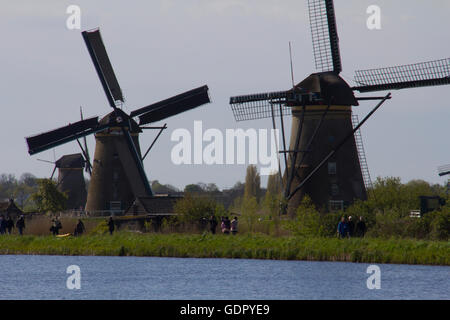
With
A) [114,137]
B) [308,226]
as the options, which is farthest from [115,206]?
[308,226]

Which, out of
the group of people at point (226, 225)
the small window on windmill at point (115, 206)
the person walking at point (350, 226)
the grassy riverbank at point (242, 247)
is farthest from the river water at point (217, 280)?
the small window on windmill at point (115, 206)

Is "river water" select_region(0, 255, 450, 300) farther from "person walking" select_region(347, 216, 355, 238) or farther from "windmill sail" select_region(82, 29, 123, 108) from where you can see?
"windmill sail" select_region(82, 29, 123, 108)

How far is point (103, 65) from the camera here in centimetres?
5997

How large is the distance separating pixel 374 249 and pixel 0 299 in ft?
48.7

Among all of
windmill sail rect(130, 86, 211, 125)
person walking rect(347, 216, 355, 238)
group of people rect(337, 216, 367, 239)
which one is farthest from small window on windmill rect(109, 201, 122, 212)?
person walking rect(347, 216, 355, 238)

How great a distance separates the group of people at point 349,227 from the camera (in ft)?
133

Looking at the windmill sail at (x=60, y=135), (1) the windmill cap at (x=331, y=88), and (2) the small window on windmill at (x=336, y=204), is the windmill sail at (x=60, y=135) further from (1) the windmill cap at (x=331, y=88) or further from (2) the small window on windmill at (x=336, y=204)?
(2) the small window on windmill at (x=336, y=204)

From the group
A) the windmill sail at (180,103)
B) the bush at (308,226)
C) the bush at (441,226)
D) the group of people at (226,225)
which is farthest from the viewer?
the windmill sail at (180,103)

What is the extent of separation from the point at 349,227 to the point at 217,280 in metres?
10.2

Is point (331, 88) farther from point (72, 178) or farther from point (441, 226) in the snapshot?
point (72, 178)

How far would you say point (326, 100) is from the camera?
50.1 metres

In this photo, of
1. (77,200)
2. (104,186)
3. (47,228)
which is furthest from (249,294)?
(77,200)
